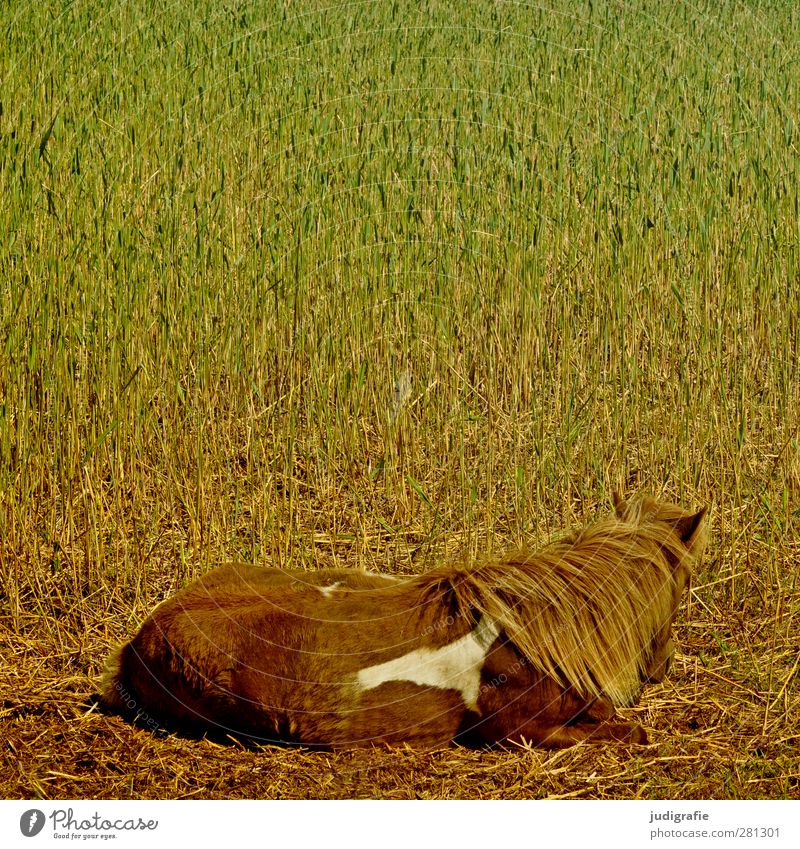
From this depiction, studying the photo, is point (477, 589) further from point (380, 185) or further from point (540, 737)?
point (380, 185)

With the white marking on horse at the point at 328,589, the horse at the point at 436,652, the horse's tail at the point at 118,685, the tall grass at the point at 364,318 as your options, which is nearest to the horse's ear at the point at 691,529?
the horse at the point at 436,652

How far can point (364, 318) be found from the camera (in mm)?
3785

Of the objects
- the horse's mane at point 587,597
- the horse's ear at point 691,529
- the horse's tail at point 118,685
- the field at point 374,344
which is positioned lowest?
the horse's tail at point 118,685

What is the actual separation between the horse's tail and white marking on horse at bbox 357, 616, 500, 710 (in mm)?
662

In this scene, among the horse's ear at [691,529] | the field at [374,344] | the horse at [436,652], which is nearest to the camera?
the horse at [436,652]

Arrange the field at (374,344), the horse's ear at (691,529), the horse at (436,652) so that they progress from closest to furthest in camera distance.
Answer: the horse at (436,652), the horse's ear at (691,529), the field at (374,344)

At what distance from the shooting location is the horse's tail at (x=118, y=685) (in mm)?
2719

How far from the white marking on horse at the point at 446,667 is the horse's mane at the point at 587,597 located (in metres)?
0.07

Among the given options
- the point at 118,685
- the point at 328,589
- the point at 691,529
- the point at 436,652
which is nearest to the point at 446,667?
the point at 436,652

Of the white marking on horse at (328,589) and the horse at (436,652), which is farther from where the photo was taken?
the white marking on horse at (328,589)

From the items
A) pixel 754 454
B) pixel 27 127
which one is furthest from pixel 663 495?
pixel 27 127

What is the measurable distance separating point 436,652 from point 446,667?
45mm

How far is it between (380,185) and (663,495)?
5.19ft

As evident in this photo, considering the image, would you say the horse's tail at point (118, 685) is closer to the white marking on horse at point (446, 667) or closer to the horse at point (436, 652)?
the horse at point (436, 652)
